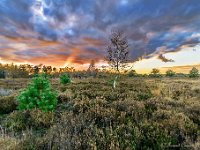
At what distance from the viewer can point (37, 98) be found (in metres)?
10.2

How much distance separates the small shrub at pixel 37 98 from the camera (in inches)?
390

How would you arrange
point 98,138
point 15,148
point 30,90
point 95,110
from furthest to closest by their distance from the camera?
point 30,90
point 95,110
point 98,138
point 15,148

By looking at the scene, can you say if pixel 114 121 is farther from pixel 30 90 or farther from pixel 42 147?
pixel 30 90

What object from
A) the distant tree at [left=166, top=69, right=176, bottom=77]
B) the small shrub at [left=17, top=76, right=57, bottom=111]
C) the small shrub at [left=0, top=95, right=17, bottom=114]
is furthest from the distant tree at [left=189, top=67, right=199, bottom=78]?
the small shrub at [left=17, top=76, right=57, bottom=111]

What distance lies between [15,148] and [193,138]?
12.7 ft

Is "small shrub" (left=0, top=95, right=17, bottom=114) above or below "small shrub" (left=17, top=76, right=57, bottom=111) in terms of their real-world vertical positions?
below

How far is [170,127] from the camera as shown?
6457 mm

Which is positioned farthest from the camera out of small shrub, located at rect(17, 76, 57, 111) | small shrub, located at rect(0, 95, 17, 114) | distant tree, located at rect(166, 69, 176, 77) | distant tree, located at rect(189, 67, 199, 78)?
distant tree, located at rect(166, 69, 176, 77)

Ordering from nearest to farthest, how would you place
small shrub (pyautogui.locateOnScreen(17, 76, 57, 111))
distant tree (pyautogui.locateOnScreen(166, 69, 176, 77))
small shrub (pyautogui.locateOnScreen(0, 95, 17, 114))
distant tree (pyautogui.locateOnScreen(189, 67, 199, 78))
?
1. small shrub (pyautogui.locateOnScreen(17, 76, 57, 111))
2. small shrub (pyautogui.locateOnScreen(0, 95, 17, 114))
3. distant tree (pyautogui.locateOnScreen(189, 67, 199, 78))
4. distant tree (pyautogui.locateOnScreen(166, 69, 176, 77))

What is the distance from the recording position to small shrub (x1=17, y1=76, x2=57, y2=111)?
9898 mm

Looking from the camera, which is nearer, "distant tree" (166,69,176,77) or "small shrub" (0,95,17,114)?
"small shrub" (0,95,17,114)

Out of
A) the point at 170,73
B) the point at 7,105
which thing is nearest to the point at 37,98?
the point at 7,105

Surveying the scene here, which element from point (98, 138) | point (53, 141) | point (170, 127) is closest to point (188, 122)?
point (170, 127)

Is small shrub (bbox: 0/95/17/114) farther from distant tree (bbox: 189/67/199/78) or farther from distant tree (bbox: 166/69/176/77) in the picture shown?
distant tree (bbox: 166/69/176/77)
